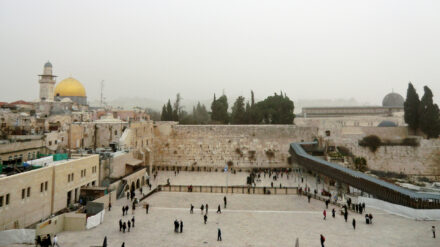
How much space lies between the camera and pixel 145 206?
680 inches

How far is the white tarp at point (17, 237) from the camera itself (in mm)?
10883

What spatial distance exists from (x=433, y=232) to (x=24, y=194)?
18.0 meters

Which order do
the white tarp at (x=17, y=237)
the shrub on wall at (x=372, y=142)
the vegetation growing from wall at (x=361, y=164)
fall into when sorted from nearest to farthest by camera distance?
the white tarp at (x=17, y=237) < the vegetation growing from wall at (x=361, y=164) < the shrub on wall at (x=372, y=142)

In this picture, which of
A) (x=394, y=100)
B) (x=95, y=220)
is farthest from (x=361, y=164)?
(x=95, y=220)

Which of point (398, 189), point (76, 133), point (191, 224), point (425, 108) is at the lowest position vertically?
point (191, 224)

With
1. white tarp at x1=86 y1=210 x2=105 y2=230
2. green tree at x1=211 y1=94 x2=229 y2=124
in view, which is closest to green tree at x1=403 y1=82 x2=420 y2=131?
→ green tree at x1=211 y1=94 x2=229 y2=124

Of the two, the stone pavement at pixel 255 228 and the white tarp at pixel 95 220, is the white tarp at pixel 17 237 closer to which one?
the stone pavement at pixel 255 228

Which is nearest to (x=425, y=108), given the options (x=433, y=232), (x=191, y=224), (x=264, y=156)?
(x=264, y=156)

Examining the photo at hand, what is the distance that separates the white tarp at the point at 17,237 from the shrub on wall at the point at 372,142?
29758 millimetres

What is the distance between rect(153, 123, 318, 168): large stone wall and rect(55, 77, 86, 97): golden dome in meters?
18.5

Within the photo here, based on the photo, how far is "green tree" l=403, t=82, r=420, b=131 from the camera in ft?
104

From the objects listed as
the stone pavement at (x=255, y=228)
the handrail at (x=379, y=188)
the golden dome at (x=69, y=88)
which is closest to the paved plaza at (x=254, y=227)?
the stone pavement at (x=255, y=228)

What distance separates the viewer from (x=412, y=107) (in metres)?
31.9

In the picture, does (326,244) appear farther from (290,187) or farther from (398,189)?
(290,187)
